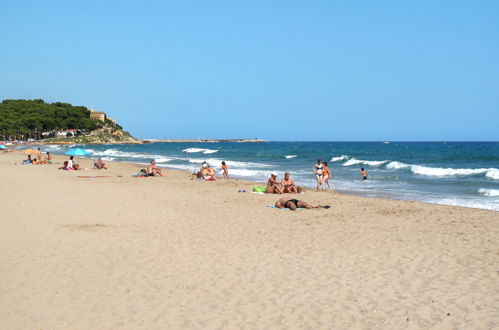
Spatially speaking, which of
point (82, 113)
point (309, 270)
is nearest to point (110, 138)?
point (82, 113)

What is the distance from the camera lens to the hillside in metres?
108

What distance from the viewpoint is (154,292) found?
19.6ft

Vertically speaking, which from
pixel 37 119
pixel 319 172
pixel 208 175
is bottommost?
pixel 208 175

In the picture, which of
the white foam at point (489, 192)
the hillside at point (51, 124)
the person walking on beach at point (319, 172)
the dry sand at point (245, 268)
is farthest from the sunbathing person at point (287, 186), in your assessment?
the hillside at point (51, 124)

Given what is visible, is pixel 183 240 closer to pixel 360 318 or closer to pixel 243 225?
pixel 243 225

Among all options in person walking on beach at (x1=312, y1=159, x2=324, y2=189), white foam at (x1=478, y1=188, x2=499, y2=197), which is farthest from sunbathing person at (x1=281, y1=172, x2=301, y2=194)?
white foam at (x1=478, y1=188, x2=499, y2=197)

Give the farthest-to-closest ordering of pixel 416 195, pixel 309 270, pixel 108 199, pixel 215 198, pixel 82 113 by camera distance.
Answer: pixel 82 113, pixel 416 195, pixel 215 198, pixel 108 199, pixel 309 270

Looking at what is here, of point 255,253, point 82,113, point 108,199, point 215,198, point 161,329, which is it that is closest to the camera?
point 161,329

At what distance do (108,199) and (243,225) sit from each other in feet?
18.1

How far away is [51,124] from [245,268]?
117251mm

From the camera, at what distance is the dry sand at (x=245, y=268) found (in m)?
5.22

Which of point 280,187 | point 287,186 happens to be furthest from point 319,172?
point 280,187

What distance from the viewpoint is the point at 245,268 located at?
7.04 metres

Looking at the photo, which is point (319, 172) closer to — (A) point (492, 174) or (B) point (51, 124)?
(A) point (492, 174)
